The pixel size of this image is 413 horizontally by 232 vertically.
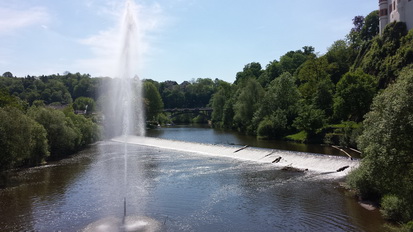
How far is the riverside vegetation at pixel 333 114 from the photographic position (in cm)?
1873

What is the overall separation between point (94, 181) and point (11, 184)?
7.91 m

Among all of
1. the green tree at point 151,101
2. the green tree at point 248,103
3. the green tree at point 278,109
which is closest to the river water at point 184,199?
the green tree at point 278,109

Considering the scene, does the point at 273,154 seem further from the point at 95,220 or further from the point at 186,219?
the point at 95,220

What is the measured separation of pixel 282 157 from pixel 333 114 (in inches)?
1043

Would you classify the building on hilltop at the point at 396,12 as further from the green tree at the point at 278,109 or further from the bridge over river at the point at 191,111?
the bridge over river at the point at 191,111

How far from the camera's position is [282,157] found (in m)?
42.8

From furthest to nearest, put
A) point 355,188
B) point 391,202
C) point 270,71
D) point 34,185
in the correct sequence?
point 270,71, point 34,185, point 355,188, point 391,202

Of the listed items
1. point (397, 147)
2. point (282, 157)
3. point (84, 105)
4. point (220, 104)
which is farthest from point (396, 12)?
point (84, 105)

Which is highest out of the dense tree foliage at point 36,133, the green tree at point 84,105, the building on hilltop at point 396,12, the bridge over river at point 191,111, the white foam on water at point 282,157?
the building on hilltop at point 396,12

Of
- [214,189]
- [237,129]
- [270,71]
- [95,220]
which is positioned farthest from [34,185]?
[270,71]

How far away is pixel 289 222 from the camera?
74.2ft

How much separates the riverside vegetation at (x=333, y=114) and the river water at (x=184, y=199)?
2.88 m

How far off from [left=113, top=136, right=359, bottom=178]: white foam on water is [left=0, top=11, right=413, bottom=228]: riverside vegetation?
361 centimetres

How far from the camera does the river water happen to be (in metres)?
22.7
